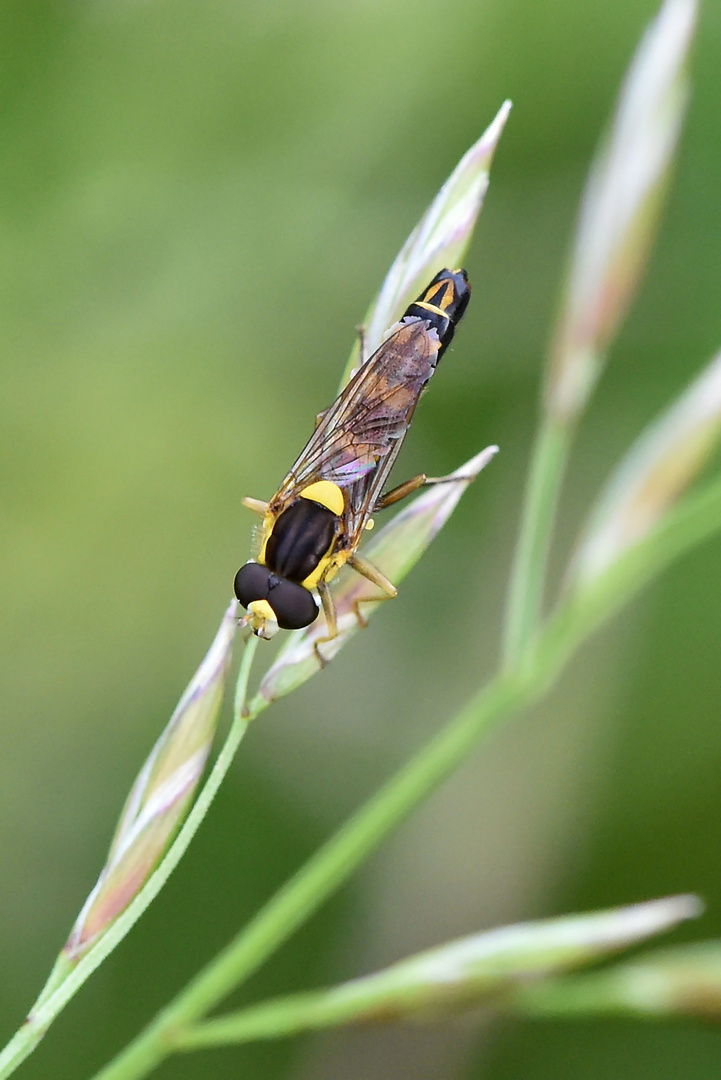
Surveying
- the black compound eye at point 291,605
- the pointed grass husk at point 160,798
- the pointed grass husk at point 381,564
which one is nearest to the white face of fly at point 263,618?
the black compound eye at point 291,605

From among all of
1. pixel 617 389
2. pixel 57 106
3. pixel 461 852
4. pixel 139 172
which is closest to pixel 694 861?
pixel 461 852

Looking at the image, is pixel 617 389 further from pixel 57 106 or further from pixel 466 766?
pixel 57 106

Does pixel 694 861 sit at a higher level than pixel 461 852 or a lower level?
lower

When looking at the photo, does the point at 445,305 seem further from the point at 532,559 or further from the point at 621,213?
the point at 532,559

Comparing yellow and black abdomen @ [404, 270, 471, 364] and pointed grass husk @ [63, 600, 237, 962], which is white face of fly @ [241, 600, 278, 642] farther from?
yellow and black abdomen @ [404, 270, 471, 364]

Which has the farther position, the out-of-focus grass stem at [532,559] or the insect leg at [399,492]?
the insect leg at [399,492]

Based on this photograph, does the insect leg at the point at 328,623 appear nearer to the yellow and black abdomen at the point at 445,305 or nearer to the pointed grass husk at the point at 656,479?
the pointed grass husk at the point at 656,479
